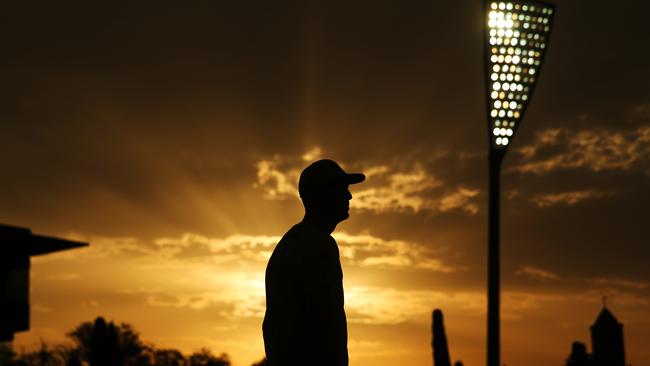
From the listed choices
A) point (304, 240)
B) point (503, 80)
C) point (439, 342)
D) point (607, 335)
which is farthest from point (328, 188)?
point (607, 335)

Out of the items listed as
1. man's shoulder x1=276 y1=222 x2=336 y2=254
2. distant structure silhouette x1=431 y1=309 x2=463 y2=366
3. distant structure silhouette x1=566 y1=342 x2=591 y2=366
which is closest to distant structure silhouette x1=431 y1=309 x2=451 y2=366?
distant structure silhouette x1=431 y1=309 x2=463 y2=366

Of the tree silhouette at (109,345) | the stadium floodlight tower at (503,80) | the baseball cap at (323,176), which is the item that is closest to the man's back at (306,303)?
the baseball cap at (323,176)

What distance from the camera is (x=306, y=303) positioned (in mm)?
7391

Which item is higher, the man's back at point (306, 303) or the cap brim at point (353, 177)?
the cap brim at point (353, 177)

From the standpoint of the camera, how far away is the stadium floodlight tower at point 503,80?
45.1 feet

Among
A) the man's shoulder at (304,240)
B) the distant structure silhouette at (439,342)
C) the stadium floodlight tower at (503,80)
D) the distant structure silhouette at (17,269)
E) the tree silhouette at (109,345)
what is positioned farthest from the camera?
the distant structure silhouette at (439,342)

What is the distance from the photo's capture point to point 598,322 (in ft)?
438

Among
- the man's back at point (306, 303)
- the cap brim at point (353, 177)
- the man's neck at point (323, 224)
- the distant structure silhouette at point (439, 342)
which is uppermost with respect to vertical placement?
the distant structure silhouette at point (439, 342)

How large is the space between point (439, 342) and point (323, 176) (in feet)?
220

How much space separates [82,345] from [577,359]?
40.7 meters

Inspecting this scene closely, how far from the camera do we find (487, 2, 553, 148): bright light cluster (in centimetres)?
1377

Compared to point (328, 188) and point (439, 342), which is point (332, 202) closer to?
point (328, 188)

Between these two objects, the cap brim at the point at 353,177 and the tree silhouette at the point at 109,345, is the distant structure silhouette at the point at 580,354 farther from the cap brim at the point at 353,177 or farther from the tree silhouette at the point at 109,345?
the cap brim at the point at 353,177

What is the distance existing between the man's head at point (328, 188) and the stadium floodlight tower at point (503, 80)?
21.0 ft
